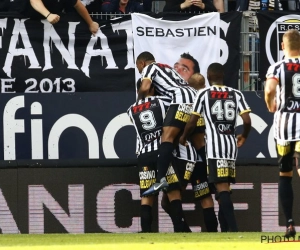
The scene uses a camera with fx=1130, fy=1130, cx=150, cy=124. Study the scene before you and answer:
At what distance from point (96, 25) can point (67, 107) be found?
109 centimetres

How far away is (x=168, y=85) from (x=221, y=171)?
3.97 ft

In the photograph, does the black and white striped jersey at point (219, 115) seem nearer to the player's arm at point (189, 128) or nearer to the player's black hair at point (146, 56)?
the player's arm at point (189, 128)

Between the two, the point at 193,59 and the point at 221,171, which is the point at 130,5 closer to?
the point at 193,59

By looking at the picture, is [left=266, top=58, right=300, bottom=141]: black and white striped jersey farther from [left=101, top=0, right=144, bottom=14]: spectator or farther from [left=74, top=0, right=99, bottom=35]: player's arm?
[left=101, top=0, right=144, bottom=14]: spectator

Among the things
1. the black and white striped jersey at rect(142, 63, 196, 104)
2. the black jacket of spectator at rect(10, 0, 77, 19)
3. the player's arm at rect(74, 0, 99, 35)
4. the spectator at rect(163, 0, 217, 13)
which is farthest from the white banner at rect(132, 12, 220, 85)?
the black and white striped jersey at rect(142, 63, 196, 104)

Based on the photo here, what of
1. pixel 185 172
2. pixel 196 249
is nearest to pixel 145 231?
pixel 185 172

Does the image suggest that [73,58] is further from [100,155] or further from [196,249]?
[196,249]

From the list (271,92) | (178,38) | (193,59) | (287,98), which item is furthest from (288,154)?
(178,38)

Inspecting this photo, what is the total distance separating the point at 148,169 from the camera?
1277cm

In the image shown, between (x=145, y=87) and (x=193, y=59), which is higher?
(x=193, y=59)

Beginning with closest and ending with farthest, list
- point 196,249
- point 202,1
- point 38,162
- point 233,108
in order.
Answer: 1. point 196,249
2. point 233,108
3. point 38,162
4. point 202,1

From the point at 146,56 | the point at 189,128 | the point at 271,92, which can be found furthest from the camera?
the point at 146,56

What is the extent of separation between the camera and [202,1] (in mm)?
14594

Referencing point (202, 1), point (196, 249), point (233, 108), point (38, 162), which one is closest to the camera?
point (196, 249)
